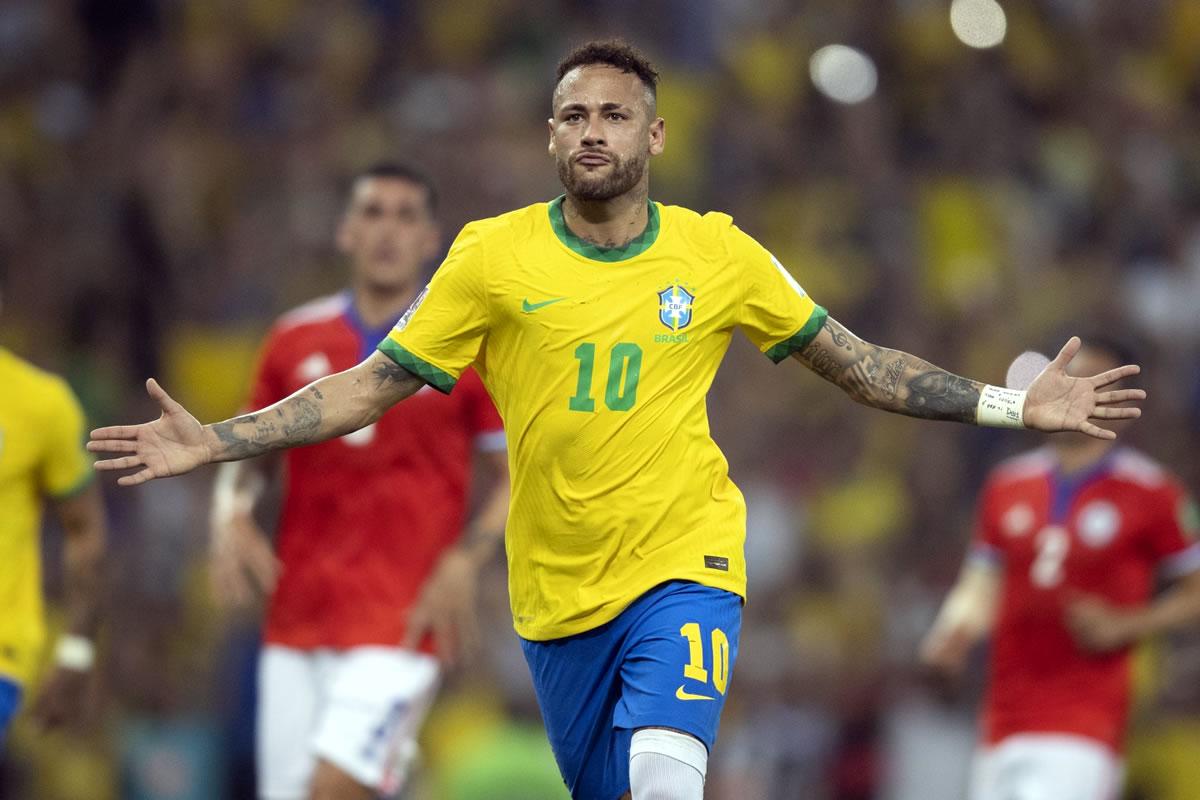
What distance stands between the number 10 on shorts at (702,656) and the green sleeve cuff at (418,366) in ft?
3.27

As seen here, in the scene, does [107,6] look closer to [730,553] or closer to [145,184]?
[145,184]

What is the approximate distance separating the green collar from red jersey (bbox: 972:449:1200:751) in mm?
3845

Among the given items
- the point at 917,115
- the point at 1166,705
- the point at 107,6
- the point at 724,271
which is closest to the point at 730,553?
the point at 724,271

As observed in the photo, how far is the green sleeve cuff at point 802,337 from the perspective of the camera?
571 cm

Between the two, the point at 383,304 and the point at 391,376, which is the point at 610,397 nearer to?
the point at 391,376

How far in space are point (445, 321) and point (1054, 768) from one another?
441cm

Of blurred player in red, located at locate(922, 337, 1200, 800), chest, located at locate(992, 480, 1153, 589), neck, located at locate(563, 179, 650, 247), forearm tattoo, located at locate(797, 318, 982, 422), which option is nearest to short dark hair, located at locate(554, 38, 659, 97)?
neck, located at locate(563, 179, 650, 247)

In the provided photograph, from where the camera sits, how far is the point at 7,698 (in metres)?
7.01

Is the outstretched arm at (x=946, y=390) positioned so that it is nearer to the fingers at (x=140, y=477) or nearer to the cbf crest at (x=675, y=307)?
the cbf crest at (x=675, y=307)

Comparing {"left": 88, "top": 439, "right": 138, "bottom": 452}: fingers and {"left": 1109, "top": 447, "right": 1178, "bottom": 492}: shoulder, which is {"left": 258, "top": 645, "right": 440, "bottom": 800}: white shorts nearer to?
{"left": 88, "top": 439, "right": 138, "bottom": 452}: fingers

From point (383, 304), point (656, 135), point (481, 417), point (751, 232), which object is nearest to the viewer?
point (656, 135)

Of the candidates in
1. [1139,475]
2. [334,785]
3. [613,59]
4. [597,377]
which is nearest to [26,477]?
[334,785]

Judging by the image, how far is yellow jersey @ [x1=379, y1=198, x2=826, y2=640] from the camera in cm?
550

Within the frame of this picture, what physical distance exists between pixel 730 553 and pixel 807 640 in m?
6.25
